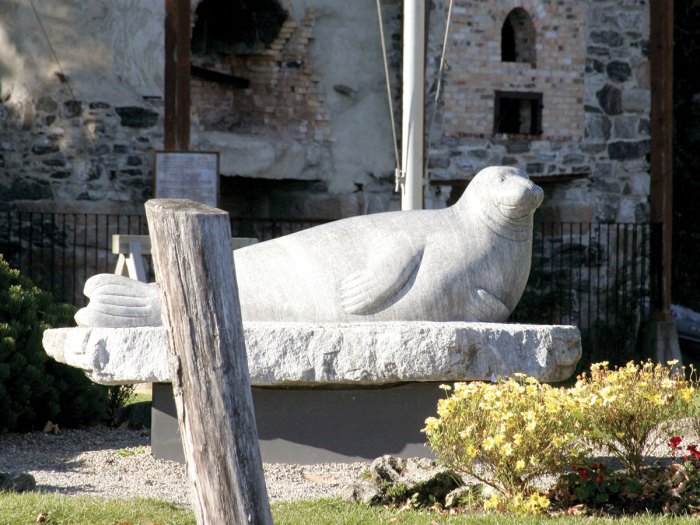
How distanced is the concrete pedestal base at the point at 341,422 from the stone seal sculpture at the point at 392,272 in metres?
0.44

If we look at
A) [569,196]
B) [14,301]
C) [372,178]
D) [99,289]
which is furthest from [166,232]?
[569,196]

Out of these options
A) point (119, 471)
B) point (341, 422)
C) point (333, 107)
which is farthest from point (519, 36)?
point (119, 471)

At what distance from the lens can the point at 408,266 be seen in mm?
6262

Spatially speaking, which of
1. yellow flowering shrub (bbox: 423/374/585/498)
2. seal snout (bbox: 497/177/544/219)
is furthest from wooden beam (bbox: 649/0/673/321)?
yellow flowering shrub (bbox: 423/374/585/498)

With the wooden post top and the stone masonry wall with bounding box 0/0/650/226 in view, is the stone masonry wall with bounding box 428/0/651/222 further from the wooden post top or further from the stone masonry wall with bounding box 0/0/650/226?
the wooden post top

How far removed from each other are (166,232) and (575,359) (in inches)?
132

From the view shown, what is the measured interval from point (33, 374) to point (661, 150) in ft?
24.3

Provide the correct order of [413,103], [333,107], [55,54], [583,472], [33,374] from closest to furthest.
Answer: [583,472], [33,374], [413,103], [55,54], [333,107]

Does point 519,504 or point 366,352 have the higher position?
point 366,352

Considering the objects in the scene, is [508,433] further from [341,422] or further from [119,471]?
[119,471]

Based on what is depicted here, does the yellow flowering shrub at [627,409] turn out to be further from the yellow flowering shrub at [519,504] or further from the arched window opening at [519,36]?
the arched window opening at [519,36]

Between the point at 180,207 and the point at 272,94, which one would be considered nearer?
the point at 180,207

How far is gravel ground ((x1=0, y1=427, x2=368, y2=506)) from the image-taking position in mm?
5766

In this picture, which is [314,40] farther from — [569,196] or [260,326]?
[260,326]
